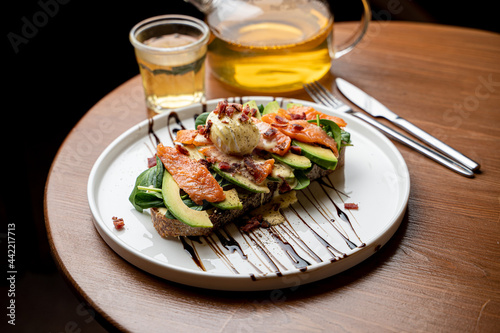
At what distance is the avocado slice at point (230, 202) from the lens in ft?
4.47

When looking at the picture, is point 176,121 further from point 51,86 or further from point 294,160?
point 51,86

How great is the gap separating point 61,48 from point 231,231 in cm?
215

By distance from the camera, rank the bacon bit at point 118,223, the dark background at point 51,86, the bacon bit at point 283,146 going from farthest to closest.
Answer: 1. the dark background at point 51,86
2. the bacon bit at point 283,146
3. the bacon bit at point 118,223

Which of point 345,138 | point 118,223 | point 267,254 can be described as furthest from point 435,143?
point 118,223

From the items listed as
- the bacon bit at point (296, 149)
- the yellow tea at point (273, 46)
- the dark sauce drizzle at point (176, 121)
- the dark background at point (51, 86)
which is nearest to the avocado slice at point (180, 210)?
the bacon bit at point (296, 149)

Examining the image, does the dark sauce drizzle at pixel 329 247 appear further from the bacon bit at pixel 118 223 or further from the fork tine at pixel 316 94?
the fork tine at pixel 316 94

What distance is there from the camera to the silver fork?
1.68 metres

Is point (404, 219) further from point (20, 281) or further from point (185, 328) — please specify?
point (20, 281)

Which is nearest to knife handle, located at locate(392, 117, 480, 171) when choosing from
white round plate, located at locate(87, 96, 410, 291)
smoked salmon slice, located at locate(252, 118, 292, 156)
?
white round plate, located at locate(87, 96, 410, 291)

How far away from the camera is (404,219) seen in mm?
1473

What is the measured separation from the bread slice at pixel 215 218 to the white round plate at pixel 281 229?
2cm

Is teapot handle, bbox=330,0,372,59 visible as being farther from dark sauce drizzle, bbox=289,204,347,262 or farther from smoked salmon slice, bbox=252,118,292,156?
dark sauce drizzle, bbox=289,204,347,262

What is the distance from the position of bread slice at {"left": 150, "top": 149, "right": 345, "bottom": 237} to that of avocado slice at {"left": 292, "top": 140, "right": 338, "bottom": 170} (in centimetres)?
4

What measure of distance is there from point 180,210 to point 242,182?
0.65ft
